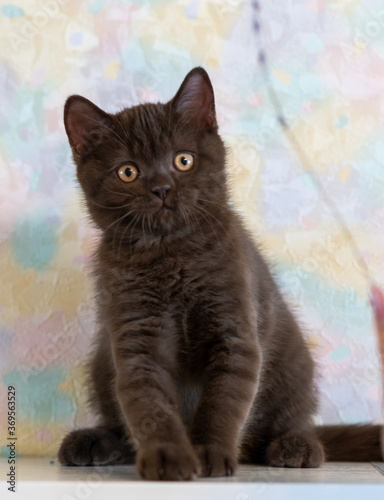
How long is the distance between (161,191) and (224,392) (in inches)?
17.4

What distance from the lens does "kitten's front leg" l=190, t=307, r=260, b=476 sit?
1.23 metres

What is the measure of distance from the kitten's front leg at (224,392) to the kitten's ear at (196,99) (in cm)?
47

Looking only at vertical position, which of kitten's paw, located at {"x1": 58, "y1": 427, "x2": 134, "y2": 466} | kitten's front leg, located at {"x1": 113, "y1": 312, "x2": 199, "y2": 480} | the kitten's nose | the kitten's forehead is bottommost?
kitten's paw, located at {"x1": 58, "y1": 427, "x2": 134, "y2": 466}

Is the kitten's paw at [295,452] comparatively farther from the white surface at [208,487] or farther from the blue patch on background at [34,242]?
the blue patch on background at [34,242]

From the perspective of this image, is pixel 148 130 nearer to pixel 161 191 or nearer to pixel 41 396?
pixel 161 191

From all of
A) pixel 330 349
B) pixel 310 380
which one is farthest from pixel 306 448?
pixel 330 349

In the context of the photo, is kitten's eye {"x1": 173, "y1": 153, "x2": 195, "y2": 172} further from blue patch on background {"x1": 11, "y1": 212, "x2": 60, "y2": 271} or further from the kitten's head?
blue patch on background {"x1": 11, "y1": 212, "x2": 60, "y2": 271}

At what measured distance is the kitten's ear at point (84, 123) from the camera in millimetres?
1531

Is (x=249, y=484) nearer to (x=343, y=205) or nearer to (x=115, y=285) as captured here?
(x=115, y=285)

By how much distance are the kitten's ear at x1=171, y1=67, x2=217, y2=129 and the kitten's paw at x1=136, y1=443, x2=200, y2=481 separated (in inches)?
29.9

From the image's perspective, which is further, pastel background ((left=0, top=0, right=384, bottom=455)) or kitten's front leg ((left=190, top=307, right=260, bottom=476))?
pastel background ((left=0, top=0, right=384, bottom=455))

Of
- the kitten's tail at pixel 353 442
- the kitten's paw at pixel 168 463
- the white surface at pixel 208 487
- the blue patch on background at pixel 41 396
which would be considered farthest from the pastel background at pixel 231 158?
the kitten's paw at pixel 168 463

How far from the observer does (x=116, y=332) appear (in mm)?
1438

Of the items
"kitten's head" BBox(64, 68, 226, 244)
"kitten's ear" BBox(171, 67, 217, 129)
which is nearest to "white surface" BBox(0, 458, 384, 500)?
"kitten's head" BBox(64, 68, 226, 244)
